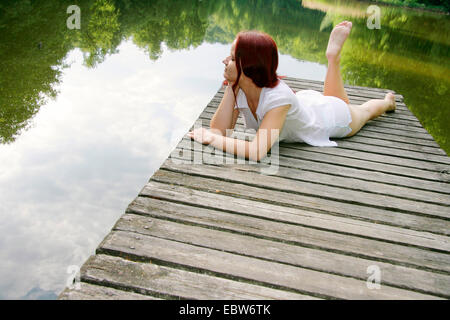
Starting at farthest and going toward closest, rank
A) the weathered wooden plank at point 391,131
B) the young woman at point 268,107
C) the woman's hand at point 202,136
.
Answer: the weathered wooden plank at point 391,131, the woman's hand at point 202,136, the young woman at point 268,107

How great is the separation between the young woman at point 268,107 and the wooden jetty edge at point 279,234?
0.18 m

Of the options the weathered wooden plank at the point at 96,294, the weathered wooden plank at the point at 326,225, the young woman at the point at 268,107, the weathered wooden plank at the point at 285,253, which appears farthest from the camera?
the young woman at the point at 268,107

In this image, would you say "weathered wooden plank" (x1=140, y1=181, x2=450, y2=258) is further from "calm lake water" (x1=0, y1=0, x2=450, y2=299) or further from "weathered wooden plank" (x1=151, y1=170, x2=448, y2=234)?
"calm lake water" (x1=0, y1=0, x2=450, y2=299)

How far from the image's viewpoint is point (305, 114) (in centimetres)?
282

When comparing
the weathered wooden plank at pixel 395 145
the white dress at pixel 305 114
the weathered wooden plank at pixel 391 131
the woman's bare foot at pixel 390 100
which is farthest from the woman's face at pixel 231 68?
the woman's bare foot at pixel 390 100

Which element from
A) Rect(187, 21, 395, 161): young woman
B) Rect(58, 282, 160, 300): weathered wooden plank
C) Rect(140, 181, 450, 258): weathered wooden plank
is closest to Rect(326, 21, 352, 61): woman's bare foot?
Rect(187, 21, 395, 161): young woman

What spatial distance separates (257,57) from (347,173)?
103 centimetres

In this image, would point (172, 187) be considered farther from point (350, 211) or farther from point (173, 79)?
point (173, 79)

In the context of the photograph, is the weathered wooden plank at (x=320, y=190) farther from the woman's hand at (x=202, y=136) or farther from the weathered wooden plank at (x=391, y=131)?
the weathered wooden plank at (x=391, y=131)

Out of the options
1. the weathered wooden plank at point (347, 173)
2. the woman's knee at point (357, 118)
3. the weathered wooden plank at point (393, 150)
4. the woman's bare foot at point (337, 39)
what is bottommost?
the weathered wooden plank at point (347, 173)

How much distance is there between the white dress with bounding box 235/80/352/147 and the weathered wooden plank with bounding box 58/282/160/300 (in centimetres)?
151

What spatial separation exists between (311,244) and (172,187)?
84cm

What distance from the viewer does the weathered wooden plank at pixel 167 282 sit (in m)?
1.39

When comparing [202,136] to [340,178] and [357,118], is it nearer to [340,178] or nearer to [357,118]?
[340,178]
